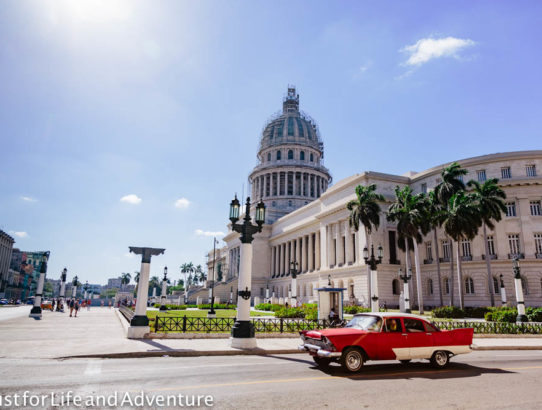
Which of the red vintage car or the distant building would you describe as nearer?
the red vintage car

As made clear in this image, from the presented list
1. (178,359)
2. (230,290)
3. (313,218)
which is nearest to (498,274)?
(313,218)

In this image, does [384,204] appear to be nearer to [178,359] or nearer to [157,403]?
[178,359]

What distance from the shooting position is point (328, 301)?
92.6ft

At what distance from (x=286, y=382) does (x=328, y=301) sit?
63.9 ft

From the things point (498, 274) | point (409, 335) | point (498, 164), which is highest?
point (498, 164)

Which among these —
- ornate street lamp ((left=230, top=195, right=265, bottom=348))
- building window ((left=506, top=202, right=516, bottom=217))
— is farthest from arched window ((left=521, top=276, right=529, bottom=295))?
ornate street lamp ((left=230, top=195, right=265, bottom=348))

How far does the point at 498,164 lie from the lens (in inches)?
1928

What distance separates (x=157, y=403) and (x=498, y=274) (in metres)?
49.6

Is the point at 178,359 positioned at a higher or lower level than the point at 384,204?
lower

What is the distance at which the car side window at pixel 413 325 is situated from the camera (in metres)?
11.9

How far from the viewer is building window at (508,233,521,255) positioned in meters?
46.1

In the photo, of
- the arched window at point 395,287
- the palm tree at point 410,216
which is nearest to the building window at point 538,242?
the palm tree at point 410,216

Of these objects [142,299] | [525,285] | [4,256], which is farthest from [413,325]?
[4,256]

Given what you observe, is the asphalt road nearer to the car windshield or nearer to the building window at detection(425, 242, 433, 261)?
the car windshield
